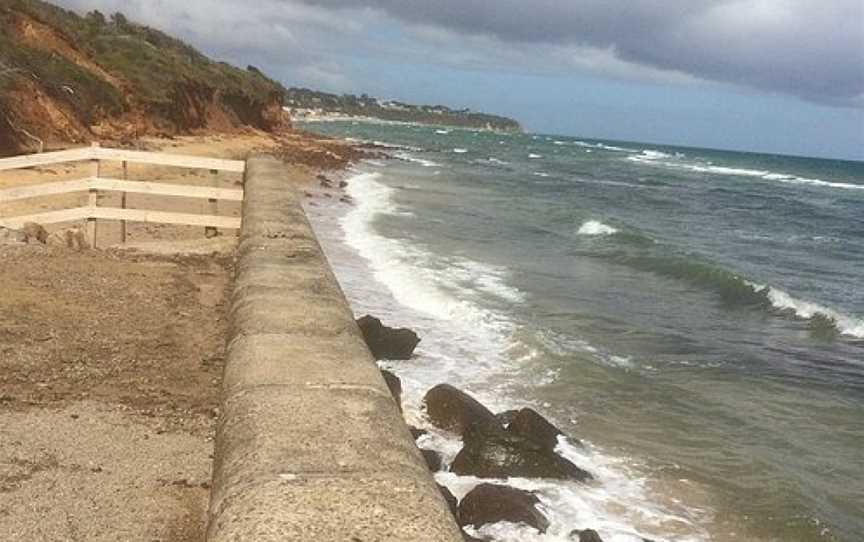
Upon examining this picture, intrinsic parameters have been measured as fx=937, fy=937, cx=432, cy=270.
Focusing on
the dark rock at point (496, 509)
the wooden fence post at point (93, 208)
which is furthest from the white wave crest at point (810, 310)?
the wooden fence post at point (93, 208)

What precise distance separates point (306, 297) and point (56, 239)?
492cm

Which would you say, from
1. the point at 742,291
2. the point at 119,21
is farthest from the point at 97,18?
the point at 742,291

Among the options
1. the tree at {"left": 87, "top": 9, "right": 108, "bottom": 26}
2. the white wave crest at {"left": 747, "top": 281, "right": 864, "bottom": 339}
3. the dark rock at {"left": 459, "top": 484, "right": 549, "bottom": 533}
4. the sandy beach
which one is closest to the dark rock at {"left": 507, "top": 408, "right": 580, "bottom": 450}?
the dark rock at {"left": 459, "top": 484, "right": 549, "bottom": 533}

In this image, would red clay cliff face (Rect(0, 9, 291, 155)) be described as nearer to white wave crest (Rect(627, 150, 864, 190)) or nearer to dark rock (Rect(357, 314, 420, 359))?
dark rock (Rect(357, 314, 420, 359))

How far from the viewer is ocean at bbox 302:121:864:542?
24.3 ft

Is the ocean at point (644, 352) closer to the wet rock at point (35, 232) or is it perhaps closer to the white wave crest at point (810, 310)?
the white wave crest at point (810, 310)

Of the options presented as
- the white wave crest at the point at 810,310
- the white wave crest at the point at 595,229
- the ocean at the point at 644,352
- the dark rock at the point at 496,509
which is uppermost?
the dark rock at the point at 496,509

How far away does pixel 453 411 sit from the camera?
8180 millimetres

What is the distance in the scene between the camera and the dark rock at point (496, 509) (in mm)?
6281

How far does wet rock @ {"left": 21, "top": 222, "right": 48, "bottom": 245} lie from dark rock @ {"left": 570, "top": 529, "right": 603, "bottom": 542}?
16.6ft

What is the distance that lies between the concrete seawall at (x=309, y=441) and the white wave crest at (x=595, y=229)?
22166mm

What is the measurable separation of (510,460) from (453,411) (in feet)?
2.89

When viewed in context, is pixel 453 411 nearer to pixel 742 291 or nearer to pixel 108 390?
pixel 108 390

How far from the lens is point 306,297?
4555 mm
